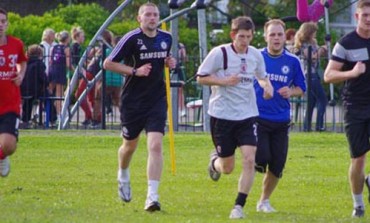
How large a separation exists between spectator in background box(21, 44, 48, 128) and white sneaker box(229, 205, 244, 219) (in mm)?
13045

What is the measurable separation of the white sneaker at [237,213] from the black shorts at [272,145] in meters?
1.08

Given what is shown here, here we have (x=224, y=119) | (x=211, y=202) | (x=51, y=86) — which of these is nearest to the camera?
(x=224, y=119)

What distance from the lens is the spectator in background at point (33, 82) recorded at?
2480 centimetres

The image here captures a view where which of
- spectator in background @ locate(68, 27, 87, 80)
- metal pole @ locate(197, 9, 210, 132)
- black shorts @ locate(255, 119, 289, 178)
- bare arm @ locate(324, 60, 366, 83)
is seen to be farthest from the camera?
spectator in background @ locate(68, 27, 87, 80)

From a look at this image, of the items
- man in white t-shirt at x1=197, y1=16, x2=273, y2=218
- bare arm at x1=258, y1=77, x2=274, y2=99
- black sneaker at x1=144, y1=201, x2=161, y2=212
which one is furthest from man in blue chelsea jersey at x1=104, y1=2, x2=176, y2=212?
bare arm at x1=258, y1=77, x2=274, y2=99

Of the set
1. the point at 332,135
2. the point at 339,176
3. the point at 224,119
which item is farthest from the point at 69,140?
the point at 224,119

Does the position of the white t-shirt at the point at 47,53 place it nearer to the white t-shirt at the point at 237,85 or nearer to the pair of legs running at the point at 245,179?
the white t-shirt at the point at 237,85

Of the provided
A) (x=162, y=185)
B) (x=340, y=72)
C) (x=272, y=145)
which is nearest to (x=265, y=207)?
(x=272, y=145)

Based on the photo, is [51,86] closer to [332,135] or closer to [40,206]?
[332,135]

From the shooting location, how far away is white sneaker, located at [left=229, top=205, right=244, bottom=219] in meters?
12.1

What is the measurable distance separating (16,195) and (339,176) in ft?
15.5

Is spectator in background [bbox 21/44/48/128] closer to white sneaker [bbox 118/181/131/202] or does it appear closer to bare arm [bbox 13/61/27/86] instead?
bare arm [bbox 13/61/27/86]

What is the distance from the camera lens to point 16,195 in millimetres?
14008

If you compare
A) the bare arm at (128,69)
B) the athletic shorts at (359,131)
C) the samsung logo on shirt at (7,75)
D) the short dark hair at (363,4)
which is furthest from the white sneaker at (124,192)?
the short dark hair at (363,4)
